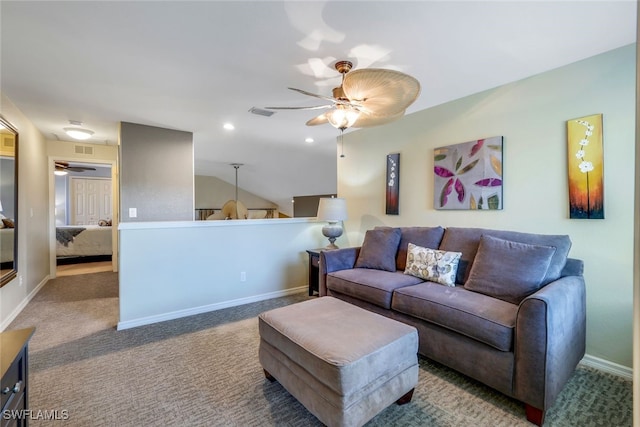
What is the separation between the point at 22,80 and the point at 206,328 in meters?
2.73

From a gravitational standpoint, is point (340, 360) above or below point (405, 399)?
above

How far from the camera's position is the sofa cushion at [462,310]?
1.73 m

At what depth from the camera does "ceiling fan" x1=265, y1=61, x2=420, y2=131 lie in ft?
5.31

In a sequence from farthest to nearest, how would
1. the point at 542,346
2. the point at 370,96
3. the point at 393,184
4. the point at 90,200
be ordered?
the point at 90,200, the point at 393,184, the point at 370,96, the point at 542,346

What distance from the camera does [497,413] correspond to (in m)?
1.69

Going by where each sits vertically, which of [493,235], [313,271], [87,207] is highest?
[87,207]

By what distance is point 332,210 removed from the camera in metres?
3.67

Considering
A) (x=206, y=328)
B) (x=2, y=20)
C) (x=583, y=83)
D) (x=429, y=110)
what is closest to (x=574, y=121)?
(x=583, y=83)

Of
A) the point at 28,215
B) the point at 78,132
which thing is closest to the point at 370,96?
the point at 78,132

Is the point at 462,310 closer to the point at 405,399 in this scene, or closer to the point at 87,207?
the point at 405,399

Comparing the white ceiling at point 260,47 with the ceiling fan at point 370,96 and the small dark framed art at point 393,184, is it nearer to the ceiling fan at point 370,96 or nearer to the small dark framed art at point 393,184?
the ceiling fan at point 370,96

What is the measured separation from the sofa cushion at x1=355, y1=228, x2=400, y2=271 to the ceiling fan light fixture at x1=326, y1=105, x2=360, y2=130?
144 centimetres

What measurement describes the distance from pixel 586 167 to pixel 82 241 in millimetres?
8167

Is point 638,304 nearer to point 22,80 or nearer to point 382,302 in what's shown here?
point 382,302
